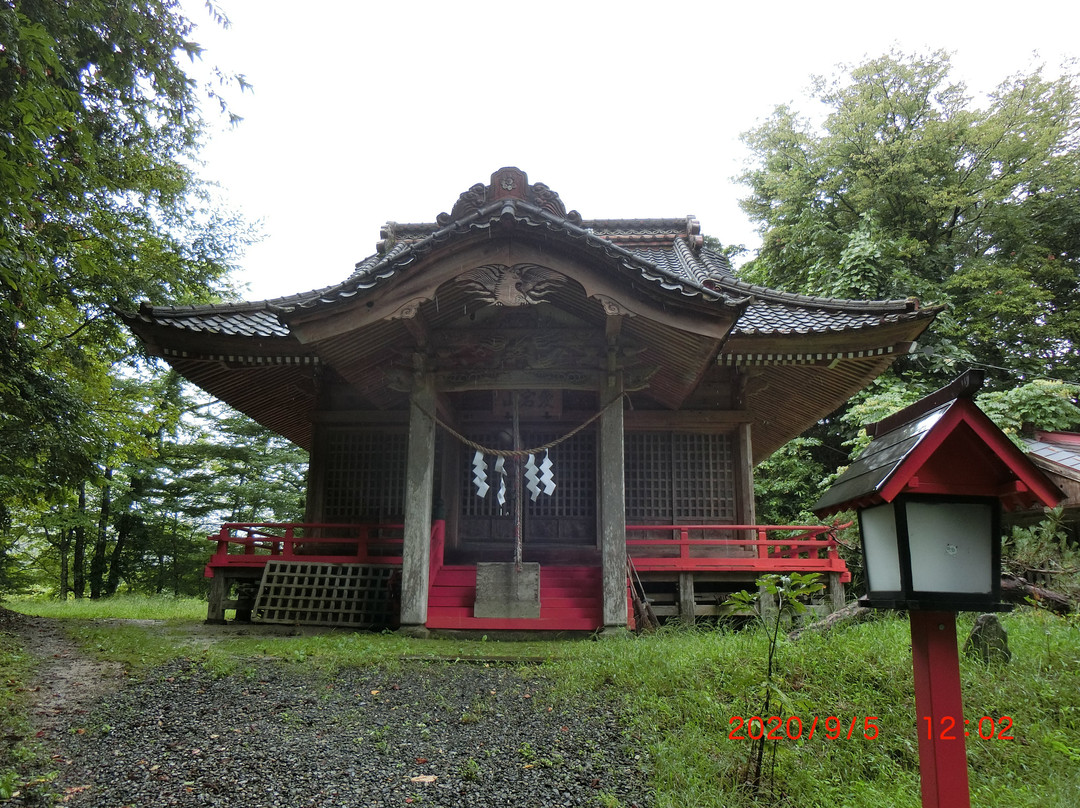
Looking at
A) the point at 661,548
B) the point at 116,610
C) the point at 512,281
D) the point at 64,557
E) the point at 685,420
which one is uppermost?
the point at 512,281

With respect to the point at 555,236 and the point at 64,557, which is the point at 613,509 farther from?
the point at 64,557

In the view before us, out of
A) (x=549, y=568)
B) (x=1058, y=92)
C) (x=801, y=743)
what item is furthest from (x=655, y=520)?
(x=1058, y=92)

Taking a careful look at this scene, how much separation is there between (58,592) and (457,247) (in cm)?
2260

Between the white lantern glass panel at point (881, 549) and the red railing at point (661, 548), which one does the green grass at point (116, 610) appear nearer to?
the red railing at point (661, 548)

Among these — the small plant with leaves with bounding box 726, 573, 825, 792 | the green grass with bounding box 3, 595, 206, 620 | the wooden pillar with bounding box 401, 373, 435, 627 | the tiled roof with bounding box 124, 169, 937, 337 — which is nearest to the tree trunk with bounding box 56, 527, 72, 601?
the green grass with bounding box 3, 595, 206, 620

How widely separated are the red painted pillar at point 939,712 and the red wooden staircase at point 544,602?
5.54 m

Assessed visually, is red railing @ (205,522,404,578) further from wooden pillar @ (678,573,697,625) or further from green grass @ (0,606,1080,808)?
wooden pillar @ (678,573,697,625)

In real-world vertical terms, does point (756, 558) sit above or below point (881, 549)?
below

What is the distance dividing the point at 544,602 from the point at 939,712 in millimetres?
6166

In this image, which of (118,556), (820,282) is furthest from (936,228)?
Answer: (118,556)

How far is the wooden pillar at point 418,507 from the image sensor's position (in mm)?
7777

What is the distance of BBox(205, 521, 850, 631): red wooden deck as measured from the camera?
7922 mm

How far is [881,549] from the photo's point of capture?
2.59m

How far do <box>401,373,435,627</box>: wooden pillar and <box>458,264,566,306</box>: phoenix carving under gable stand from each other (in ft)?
5.20
